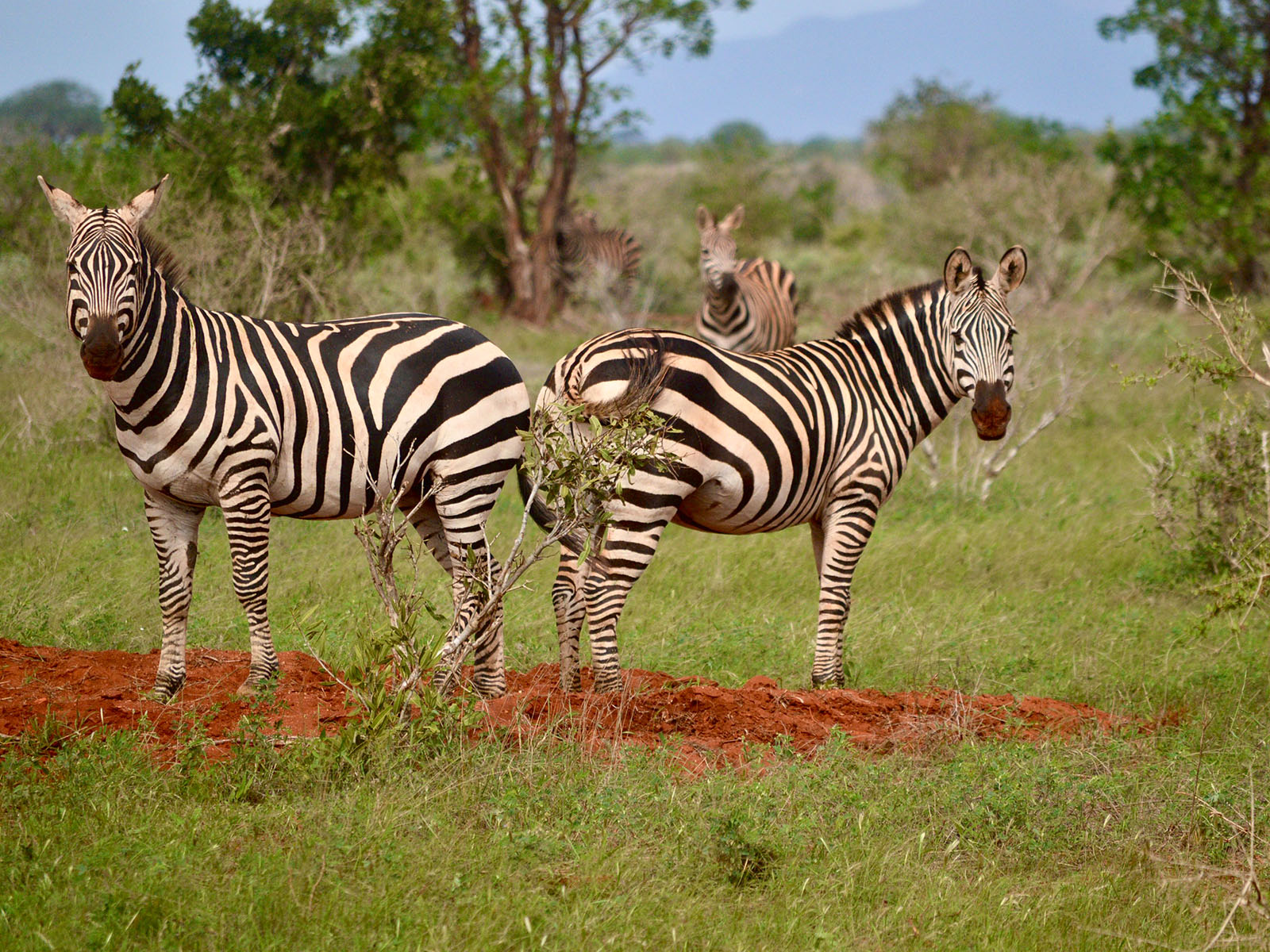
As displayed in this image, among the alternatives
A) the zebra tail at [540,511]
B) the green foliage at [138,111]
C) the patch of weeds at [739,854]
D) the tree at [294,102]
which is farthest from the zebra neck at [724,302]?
the patch of weeds at [739,854]

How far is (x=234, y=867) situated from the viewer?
3.57 meters

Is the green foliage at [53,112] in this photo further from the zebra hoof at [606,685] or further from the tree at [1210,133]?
the tree at [1210,133]

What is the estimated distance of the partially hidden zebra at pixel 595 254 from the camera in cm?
2134

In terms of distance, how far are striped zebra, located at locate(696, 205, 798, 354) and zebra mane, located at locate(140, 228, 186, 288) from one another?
8740 mm

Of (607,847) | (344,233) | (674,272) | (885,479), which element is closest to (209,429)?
A: (607,847)

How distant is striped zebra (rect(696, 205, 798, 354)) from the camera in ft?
46.4

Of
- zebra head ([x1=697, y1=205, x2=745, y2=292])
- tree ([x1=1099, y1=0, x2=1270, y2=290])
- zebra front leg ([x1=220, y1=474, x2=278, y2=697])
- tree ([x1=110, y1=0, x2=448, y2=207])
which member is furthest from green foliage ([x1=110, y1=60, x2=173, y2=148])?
tree ([x1=1099, y1=0, x2=1270, y2=290])

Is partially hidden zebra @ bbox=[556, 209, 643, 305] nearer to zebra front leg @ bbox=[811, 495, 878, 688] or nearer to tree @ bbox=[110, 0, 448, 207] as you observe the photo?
tree @ bbox=[110, 0, 448, 207]

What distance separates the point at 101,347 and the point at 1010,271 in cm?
442

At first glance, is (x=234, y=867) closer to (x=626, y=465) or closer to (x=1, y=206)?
(x=626, y=465)

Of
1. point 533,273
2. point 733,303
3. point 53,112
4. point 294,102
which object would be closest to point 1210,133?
point 733,303

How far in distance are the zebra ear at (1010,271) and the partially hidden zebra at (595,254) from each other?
47.4 ft

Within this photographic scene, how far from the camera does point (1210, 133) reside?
17703 millimetres

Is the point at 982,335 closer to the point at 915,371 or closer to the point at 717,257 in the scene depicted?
the point at 915,371
